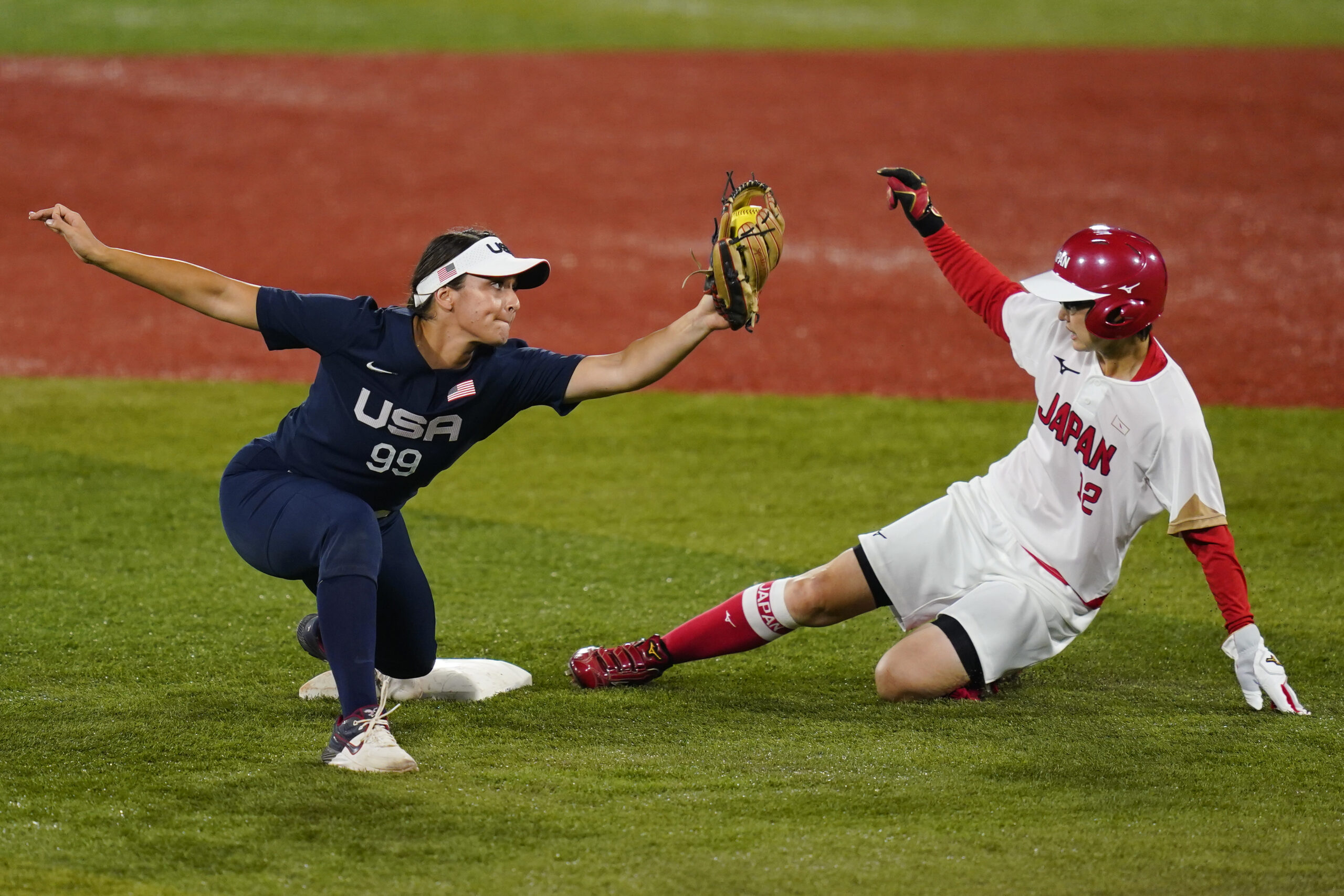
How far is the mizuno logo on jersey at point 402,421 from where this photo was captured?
383cm

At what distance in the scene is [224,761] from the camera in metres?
3.67

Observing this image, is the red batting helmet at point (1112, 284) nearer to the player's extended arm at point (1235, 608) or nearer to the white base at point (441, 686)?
the player's extended arm at point (1235, 608)

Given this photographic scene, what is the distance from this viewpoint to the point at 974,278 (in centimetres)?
455

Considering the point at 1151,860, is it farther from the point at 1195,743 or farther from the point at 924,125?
the point at 924,125

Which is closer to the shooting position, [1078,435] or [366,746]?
[366,746]

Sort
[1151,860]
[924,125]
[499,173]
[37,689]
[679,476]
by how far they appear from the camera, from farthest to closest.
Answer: [924,125]
[499,173]
[679,476]
[37,689]
[1151,860]

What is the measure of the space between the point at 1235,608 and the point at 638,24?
59.5 ft

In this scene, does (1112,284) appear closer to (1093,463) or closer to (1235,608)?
(1093,463)

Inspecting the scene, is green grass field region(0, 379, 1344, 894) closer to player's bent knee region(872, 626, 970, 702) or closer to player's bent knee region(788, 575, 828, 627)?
player's bent knee region(872, 626, 970, 702)

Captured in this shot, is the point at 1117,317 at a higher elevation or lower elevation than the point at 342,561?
higher

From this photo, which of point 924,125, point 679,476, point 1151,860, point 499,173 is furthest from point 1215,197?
point 1151,860

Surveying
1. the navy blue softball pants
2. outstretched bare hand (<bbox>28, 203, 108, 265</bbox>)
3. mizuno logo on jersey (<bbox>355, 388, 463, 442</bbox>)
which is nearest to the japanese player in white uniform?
the navy blue softball pants

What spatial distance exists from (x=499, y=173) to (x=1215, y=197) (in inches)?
244

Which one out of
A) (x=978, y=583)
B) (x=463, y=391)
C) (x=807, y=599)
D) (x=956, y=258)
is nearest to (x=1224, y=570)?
(x=978, y=583)
